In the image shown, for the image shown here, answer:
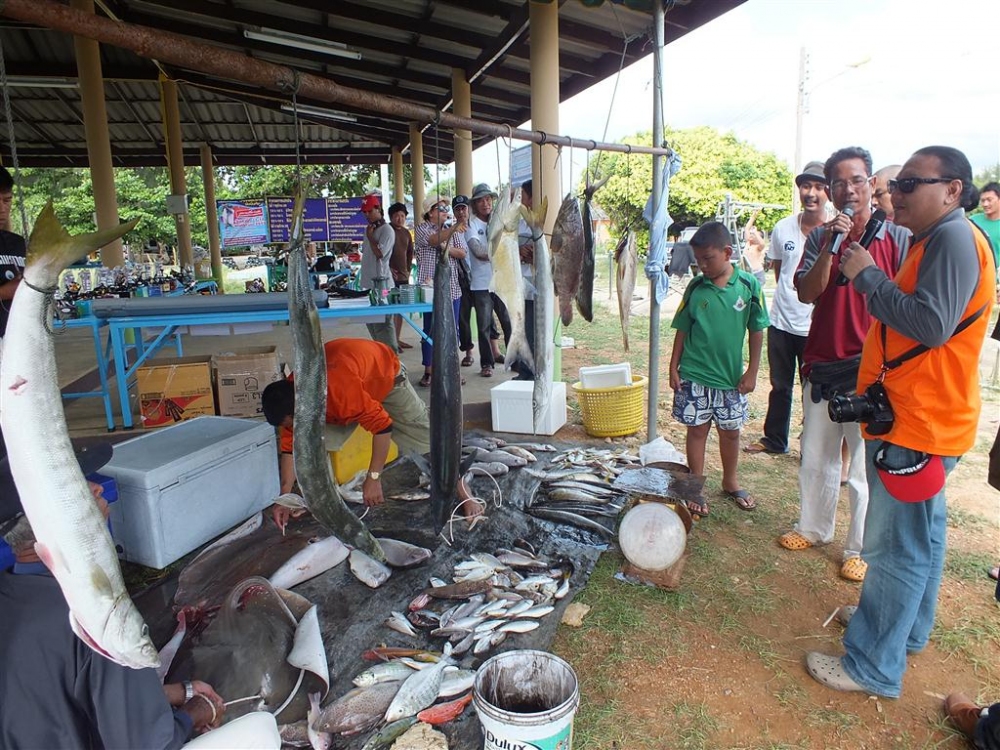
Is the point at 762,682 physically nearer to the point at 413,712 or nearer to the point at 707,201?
the point at 413,712

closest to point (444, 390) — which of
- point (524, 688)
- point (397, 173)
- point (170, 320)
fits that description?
point (524, 688)

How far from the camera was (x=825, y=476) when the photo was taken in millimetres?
3605

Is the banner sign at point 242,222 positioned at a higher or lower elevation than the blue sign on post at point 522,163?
higher

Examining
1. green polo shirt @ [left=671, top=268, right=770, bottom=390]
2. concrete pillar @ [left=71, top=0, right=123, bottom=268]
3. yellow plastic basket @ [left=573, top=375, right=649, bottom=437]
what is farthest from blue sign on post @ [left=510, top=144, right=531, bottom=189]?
concrete pillar @ [left=71, top=0, right=123, bottom=268]

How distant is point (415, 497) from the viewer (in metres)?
4.20

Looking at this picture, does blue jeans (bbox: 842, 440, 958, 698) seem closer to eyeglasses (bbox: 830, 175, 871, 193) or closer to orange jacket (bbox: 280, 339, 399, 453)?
eyeglasses (bbox: 830, 175, 871, 193)

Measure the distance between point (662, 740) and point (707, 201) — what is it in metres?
23.9

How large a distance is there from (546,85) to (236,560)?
17.9 ft

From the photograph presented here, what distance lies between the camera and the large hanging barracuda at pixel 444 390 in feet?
8.02

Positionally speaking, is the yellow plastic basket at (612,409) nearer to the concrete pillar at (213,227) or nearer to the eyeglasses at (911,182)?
the eyeglasses at (911,182)

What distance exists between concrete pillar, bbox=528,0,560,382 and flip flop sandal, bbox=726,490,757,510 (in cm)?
Answer: 235

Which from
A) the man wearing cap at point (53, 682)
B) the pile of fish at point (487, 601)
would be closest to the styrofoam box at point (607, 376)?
the pile of fish at point (487, 601)

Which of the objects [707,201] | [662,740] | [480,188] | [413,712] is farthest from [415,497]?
[707,201]

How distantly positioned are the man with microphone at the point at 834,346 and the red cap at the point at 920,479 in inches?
27.3
